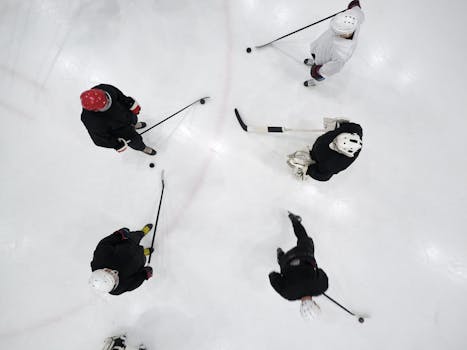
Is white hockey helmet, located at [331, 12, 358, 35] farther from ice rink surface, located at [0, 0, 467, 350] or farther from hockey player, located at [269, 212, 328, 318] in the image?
hockey player, located at [269, 212, 328, 318]

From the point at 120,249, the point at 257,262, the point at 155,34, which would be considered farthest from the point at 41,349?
the point at 155,34

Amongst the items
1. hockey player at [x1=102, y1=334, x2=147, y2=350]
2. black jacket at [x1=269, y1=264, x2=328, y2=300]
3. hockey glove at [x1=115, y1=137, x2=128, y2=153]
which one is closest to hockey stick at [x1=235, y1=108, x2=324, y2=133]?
hockey glove at [x1=115, y1=137, x2=128, y2=153]

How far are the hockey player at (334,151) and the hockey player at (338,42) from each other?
619 millimetres

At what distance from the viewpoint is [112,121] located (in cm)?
254

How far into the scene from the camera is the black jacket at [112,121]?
246 centimetres

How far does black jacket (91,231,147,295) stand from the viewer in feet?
8.11

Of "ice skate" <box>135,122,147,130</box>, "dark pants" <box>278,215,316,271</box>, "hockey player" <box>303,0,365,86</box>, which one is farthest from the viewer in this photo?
"ice skate" <box>135,122,147,130</box>

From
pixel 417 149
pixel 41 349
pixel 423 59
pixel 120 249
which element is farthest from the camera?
pixel 423 59

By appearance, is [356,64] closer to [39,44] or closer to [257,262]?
[257,262]

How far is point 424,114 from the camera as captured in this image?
3613 millimetres

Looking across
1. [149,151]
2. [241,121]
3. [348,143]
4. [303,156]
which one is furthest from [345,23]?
[149,151]

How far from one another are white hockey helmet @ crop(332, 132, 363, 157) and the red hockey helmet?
207 centimetres

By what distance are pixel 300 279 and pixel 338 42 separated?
2.31m

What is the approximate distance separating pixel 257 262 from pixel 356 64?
2.90 metres
